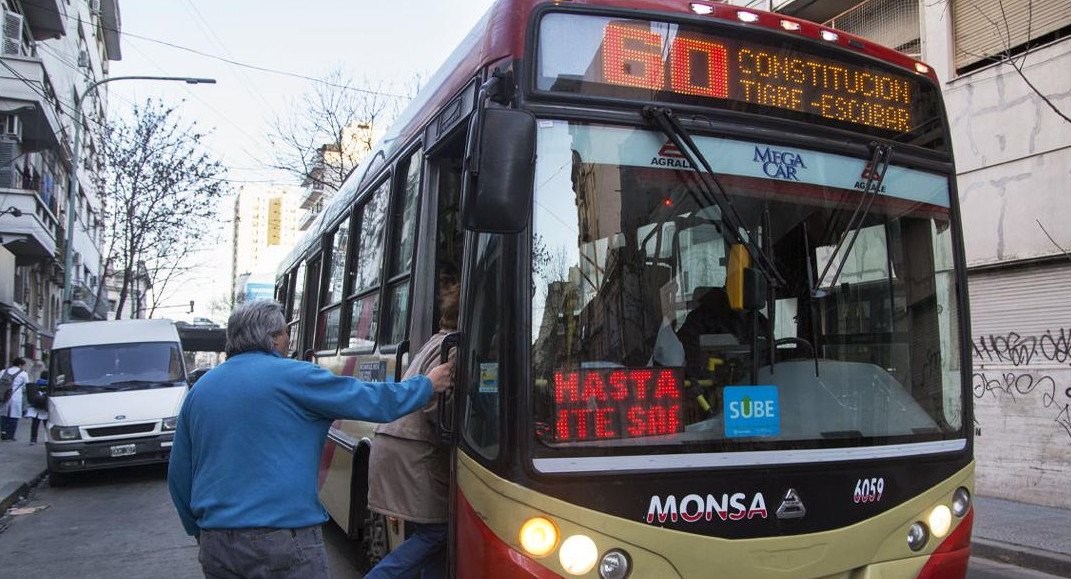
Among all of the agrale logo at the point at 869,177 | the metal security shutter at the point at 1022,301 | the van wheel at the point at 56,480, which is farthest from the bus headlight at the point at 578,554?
the van wheel at the point at 56,480

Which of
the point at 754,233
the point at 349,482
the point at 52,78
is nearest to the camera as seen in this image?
the point at 754,233

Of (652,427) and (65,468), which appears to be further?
(65,468)

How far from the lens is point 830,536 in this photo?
10.1 feet

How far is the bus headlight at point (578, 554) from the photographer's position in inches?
110

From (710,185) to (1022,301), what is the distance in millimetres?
8377

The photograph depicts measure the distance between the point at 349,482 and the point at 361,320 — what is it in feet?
3.43

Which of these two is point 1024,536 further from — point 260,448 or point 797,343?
point 260,448

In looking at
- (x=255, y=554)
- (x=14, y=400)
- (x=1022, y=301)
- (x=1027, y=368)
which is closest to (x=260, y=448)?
(x=255, y=554)

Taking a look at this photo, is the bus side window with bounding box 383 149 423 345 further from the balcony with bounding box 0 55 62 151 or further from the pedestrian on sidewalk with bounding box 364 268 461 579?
the balcony with bounding box 0 55 62 151

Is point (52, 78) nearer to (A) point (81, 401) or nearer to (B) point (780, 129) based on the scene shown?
(A) point (81, 401)

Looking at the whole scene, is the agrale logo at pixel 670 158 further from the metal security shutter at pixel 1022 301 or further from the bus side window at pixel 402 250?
the metal security shutter at pixel 1022 301

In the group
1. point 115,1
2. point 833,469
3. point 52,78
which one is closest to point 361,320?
point 833,469

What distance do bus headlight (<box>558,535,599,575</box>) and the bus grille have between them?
10527 millimetres

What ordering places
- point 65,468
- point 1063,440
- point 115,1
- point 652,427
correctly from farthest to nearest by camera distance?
point 115,1 < point 65,468 < point 1063,440 < point 652,427
